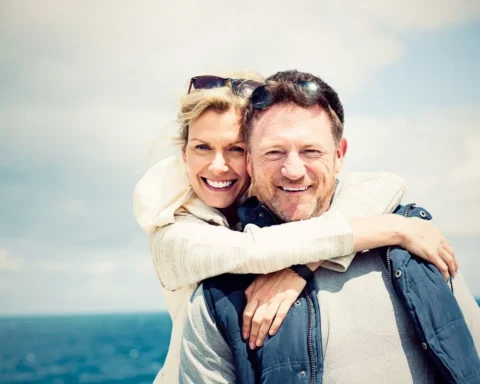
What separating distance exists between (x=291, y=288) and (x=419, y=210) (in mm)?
913

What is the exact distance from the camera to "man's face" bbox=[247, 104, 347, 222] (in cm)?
299

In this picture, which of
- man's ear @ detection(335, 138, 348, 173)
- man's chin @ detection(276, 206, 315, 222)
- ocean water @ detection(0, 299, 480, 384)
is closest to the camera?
man's chin @ detection(276, 206, 315, 222)

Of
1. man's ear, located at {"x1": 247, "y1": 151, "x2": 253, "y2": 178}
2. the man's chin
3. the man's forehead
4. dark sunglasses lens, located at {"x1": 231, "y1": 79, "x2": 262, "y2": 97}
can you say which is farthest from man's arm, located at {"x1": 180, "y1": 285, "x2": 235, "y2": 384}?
dark sunglasses lens, located at {"x1": 231, "y1": 79, "x2": 262, "y2": 97}

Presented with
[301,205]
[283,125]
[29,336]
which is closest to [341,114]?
[283,125]

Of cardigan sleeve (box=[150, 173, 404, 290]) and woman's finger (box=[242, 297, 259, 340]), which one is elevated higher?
cardigan sleeve (box=[150, 173, 404, 290])

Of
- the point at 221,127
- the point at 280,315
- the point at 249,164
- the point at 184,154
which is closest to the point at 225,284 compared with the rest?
the point at 280,315

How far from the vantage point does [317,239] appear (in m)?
2.64

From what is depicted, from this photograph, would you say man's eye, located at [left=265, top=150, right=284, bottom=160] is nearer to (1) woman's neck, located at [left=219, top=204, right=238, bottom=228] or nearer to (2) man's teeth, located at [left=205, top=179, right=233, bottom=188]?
(2) man's teeth, located at [left=205, top=179, right=233, bottom=188]

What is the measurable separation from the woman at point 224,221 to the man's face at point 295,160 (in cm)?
16

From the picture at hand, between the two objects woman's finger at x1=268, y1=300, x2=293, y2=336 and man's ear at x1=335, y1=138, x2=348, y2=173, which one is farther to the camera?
man's ear at x1=335, y1=138, x2=348, y2=173

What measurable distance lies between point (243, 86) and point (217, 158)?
495 millimetres

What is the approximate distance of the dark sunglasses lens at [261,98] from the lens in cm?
311

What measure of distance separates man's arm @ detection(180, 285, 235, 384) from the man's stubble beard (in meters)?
0.68

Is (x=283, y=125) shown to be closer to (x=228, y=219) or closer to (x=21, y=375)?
(x=228, y=219)
